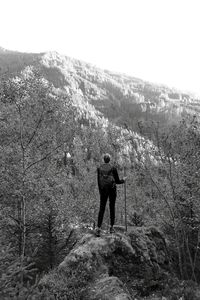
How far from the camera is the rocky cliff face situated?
8.97 m

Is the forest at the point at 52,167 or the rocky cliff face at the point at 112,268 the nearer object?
the rocky cliff face at the point at 112,268

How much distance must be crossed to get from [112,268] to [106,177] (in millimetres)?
3169

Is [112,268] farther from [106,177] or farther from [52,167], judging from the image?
[52,167]

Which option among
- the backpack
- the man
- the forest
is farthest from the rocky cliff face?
the forest

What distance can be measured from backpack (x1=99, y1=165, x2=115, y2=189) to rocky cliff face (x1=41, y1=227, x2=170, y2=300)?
2004 millimetres

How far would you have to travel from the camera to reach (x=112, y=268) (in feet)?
34.0

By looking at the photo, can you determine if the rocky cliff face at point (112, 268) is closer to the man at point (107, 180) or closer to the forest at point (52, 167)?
the man at point (107, 180)

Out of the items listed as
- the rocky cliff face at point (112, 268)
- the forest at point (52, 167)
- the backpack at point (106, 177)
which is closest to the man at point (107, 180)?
the backpack at point (106, 177)

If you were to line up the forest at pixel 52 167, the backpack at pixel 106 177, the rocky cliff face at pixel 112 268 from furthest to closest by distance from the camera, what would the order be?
1. the forest at pixel 52 167
2. the backpack at pixel 106 177
3. the rocky cliff face at pixel 112 268

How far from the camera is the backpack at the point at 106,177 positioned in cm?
1037

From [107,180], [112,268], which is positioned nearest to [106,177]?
[107,180]

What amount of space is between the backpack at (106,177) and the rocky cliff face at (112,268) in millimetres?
2004

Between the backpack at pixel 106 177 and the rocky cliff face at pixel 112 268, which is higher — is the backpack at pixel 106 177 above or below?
above

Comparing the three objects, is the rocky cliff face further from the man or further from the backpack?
the backpack
